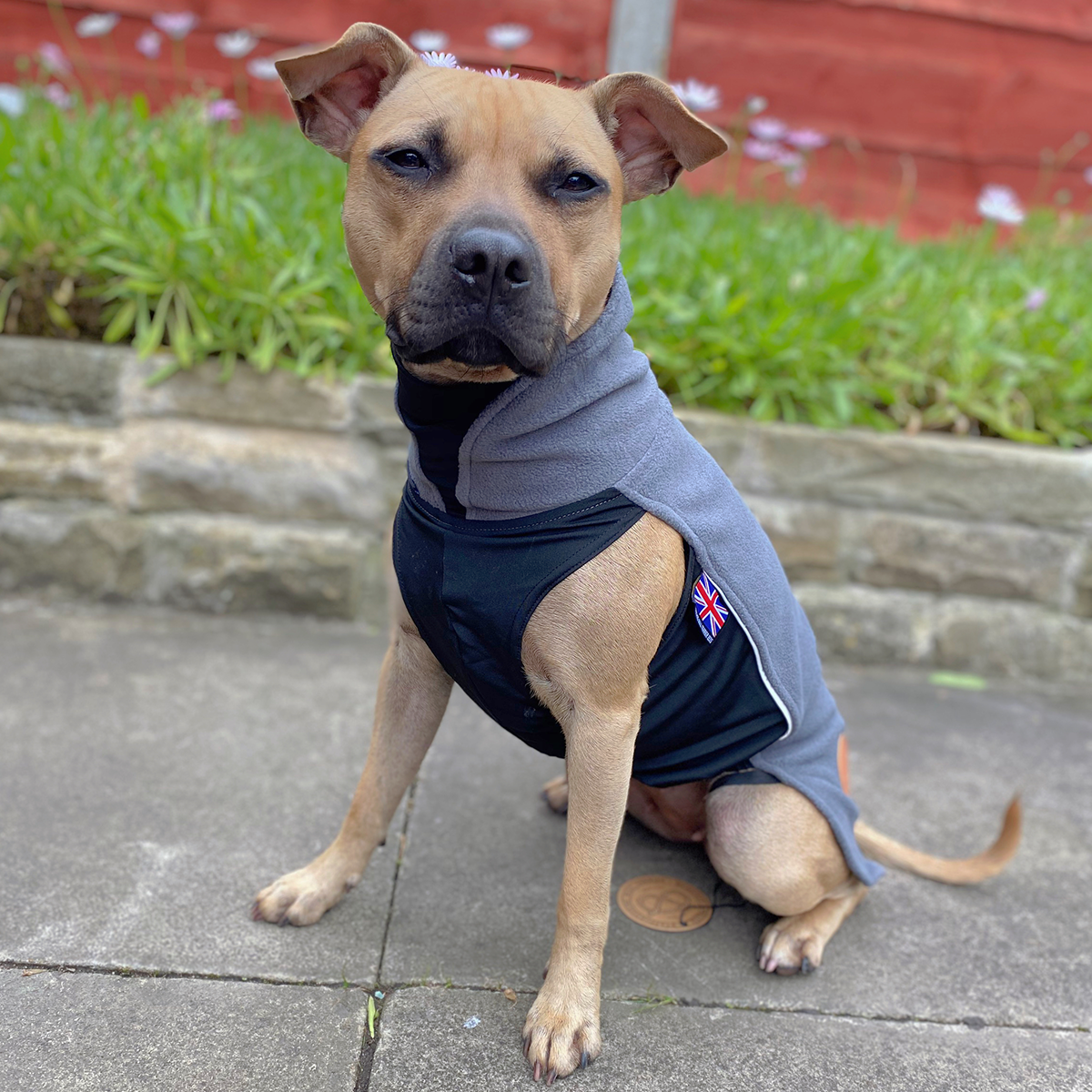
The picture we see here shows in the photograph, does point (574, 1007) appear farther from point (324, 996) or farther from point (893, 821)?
point (893, 821)

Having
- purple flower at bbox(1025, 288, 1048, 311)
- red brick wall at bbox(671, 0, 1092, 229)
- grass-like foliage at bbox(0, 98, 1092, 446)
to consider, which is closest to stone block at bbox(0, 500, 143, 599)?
grass-like foliage at bbox(0, 98, 1092, 446)

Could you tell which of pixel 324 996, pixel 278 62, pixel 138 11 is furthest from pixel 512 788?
pixel 138 11

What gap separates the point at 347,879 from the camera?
235 cm

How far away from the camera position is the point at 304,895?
229cm

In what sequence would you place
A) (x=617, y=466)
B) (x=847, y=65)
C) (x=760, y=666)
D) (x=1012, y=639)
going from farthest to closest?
(x=847, y=65)
(x=1012, y=639)
(x=760, y=666)
(x=617, y=466)

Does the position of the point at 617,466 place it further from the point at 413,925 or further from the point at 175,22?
the point at 175,22

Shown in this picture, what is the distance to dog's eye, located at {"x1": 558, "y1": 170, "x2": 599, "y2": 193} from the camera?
185 centimetres

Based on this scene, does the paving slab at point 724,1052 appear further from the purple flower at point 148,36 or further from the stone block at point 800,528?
the purple flower at point 148,36

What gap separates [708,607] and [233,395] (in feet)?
8.21

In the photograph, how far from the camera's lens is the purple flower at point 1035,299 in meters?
4.46

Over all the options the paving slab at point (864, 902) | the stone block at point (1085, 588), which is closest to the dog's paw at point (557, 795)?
the paving slab at point (864, 902)

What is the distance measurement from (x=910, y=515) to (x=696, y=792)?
2072 millimetres

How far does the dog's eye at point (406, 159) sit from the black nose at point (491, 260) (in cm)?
24

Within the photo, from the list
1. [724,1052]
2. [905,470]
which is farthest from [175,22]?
[724,1052]
